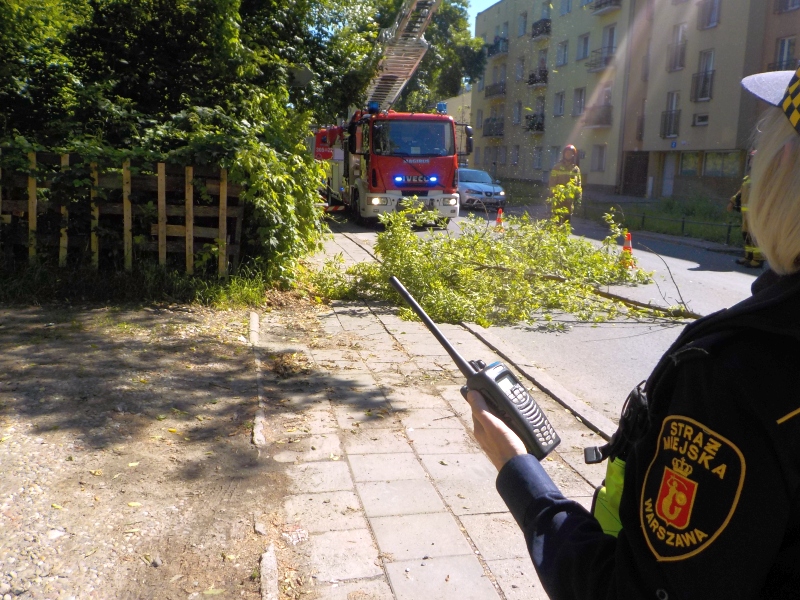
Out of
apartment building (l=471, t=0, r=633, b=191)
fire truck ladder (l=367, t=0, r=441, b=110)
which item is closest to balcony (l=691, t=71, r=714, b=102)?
apartment building (l=471, t=0, r=633, b=191)

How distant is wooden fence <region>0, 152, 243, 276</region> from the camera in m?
8.02

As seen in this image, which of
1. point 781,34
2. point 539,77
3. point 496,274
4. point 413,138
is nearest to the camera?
point 496,274

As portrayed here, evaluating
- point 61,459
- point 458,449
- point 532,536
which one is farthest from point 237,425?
point 532,536

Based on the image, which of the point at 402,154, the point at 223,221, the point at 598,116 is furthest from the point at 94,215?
the point at 598,116

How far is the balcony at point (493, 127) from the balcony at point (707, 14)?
21.6 metres

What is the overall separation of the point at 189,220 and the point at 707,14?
29684 millimetres

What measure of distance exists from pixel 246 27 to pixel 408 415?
8730 mm

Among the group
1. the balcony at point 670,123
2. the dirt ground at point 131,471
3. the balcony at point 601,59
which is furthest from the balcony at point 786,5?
the dirt ground at point 131,471

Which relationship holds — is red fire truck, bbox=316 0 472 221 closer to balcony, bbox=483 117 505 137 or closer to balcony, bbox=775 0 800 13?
balcony, bbox=775 0 800 13

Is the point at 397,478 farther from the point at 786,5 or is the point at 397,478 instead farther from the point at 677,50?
the point at 677,50

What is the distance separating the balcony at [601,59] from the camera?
126 ft

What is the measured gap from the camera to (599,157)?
1599 inches

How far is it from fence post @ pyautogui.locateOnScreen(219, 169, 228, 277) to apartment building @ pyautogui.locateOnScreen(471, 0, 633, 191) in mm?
32748

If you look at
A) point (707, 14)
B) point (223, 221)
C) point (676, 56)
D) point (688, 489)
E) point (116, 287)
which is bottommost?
point (116, 287)
